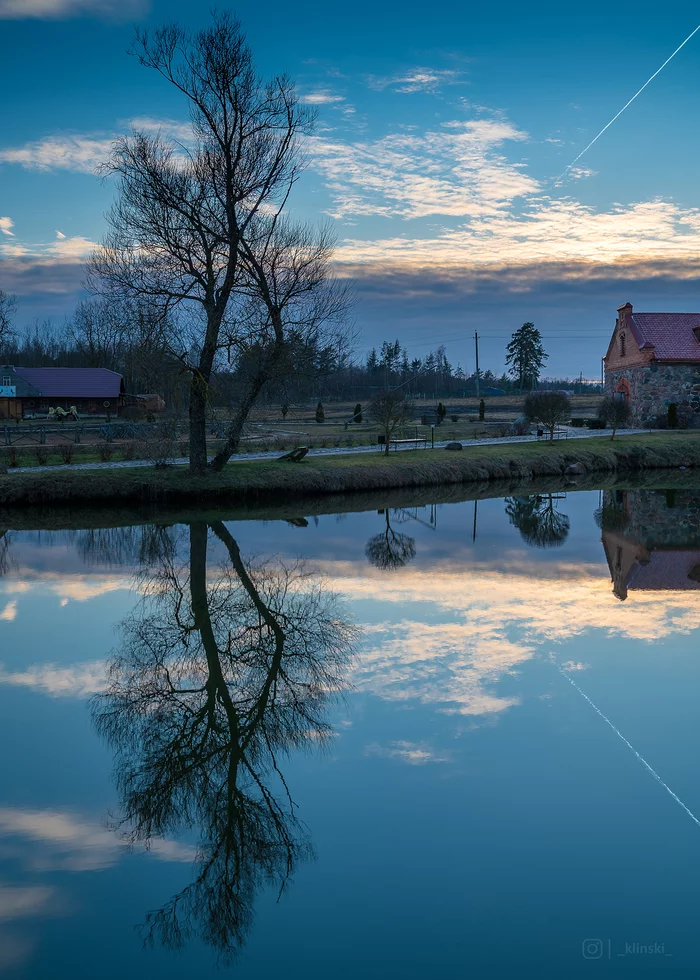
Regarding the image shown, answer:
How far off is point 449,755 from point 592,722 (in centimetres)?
156

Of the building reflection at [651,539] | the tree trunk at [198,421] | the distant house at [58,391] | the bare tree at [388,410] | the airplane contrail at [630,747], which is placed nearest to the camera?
the airplane contrail at [630,747]

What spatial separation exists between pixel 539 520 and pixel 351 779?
15.2 metres

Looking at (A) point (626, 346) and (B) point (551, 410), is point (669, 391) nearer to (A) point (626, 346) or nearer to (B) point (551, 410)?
(A) point (626, 346)

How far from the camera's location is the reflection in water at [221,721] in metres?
5.60

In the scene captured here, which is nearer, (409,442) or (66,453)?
(66,453)

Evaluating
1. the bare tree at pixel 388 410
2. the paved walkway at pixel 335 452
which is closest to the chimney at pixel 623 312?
the paved walkway at pixel 335 452

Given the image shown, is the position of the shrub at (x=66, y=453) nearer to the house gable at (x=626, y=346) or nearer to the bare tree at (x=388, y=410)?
the bare tree at (x=388, y=410)

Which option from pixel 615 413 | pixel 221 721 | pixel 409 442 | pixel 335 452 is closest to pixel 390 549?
pixel 221 721

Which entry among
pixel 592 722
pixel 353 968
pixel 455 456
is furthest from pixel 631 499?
pixel 353 968

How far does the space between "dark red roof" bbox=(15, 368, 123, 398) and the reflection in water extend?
44.2 meters

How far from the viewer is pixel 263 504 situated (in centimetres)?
2277

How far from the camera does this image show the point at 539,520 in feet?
69.3

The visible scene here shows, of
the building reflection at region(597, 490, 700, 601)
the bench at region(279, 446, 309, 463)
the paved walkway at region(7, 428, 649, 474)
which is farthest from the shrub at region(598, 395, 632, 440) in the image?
the bench at region(279, 446, 309, 463)

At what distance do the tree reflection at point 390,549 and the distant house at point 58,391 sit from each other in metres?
39.3
